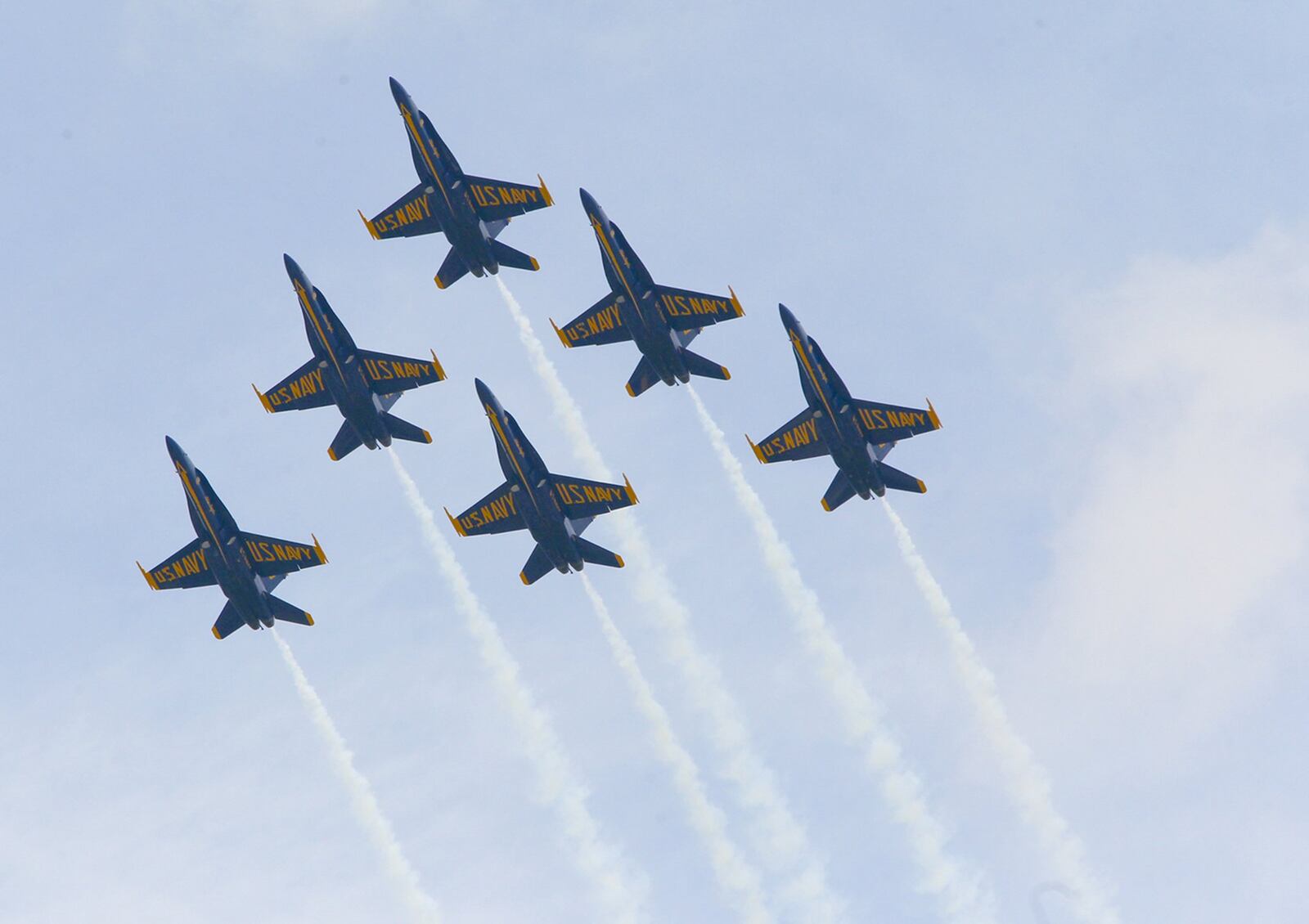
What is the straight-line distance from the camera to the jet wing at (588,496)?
434 ft

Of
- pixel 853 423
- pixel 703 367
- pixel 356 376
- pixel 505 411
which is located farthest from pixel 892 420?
pixel 356 376

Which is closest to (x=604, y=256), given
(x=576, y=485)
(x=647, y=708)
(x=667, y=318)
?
(x=667, y=318)

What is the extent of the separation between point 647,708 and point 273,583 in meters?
24.8

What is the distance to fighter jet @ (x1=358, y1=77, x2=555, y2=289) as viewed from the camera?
451ft

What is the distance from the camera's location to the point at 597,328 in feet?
452

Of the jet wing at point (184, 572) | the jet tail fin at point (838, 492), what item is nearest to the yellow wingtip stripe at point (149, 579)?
the jet wing at point (184, 572)

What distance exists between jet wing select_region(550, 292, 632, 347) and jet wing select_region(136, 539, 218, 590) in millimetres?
26493

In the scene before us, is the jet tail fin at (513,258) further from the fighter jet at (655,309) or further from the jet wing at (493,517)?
the jet wing at (493,517)

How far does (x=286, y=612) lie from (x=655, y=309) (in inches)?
1161

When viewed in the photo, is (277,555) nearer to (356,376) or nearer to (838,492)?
(356,376)

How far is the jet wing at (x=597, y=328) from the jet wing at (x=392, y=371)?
8.90 m

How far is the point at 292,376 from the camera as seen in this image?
460 ft

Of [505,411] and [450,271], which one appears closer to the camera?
[505,411]

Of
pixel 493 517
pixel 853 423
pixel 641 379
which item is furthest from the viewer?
pixel 641 379
